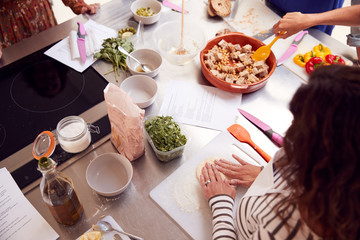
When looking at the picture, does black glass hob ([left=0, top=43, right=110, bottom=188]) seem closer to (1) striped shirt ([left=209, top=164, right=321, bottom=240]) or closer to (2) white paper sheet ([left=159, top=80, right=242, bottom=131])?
(2) white paper sheet ([left=159, top=80, right=242, bottom=131])

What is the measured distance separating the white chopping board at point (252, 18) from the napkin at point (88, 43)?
709 mm

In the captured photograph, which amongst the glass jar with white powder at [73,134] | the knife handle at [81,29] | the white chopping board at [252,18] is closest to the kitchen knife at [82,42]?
the knife handle at [81,29]

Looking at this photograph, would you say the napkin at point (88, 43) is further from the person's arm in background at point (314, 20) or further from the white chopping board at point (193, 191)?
the person's arm in background at point (314, 20)

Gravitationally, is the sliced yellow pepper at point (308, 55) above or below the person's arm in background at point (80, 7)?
below

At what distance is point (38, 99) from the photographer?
1234mm

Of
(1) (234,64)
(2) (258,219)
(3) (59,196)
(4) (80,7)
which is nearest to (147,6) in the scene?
(4) (80,7)

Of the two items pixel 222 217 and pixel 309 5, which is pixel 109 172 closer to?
pixel 222 217

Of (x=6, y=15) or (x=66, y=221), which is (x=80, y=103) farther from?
(x=6, y=15)

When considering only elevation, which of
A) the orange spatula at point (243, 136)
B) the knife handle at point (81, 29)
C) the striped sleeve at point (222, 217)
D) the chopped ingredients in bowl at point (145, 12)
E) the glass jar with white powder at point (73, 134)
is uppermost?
the chopped ingredients in bowl at point (145, 12)

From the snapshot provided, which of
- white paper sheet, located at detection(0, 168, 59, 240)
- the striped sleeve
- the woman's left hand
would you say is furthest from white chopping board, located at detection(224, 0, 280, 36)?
white paper sheet, located at detection(0, 168, 59, 240)

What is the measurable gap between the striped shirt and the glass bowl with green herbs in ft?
0.71

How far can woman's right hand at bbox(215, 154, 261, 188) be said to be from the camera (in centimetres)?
99

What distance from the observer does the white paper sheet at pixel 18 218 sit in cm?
88

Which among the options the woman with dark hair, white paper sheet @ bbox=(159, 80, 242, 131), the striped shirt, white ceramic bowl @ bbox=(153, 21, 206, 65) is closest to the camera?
the woman with dark hair
